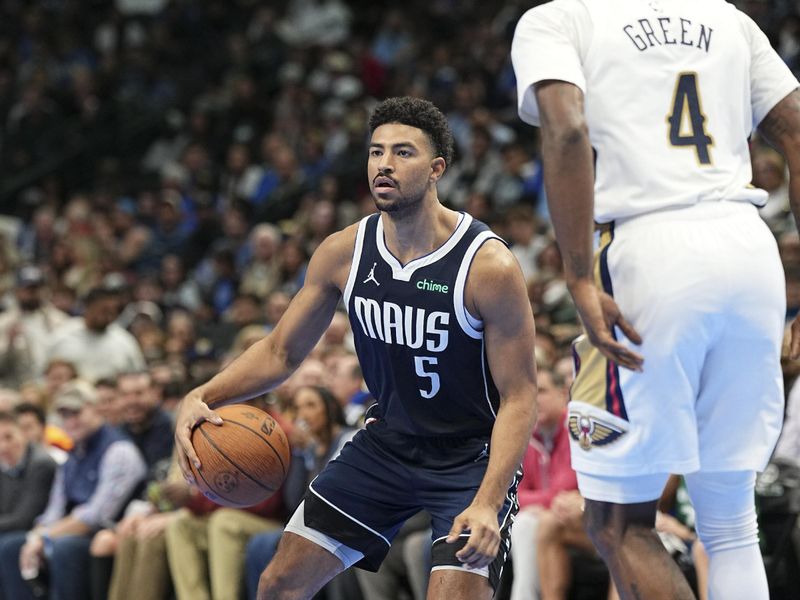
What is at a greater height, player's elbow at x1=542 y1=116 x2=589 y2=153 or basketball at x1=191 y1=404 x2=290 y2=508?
player's elbow at x1=542 y1=116 x2=589 y2=153

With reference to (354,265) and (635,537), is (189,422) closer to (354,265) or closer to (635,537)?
(354,265)

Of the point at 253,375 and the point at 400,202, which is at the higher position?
the point at 400,202

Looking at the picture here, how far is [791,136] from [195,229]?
35.7 ft

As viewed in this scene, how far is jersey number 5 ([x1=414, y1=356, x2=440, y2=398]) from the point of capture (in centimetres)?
427

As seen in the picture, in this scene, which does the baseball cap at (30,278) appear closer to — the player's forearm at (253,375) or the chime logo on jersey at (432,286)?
the player's forearm at (253,375)

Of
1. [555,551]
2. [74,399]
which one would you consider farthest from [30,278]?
[555,551]

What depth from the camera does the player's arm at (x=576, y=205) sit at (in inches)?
144

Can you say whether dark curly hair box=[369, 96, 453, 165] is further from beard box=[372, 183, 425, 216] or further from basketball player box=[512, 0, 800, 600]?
basketball player box=[512, 0, 800, 600]

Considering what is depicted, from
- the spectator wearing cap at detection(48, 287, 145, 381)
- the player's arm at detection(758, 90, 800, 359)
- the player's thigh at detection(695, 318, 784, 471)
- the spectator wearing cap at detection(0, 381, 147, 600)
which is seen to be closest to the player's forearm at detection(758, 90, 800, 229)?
the player's arm at detection(758, 90, 800, 359)

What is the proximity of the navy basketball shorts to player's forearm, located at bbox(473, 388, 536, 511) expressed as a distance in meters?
0.19

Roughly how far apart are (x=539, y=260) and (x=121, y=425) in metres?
3.38

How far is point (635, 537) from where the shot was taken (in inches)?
150

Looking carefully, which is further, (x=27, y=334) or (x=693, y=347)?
(x=27, y=334)

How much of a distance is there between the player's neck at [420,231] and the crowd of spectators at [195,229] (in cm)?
250
